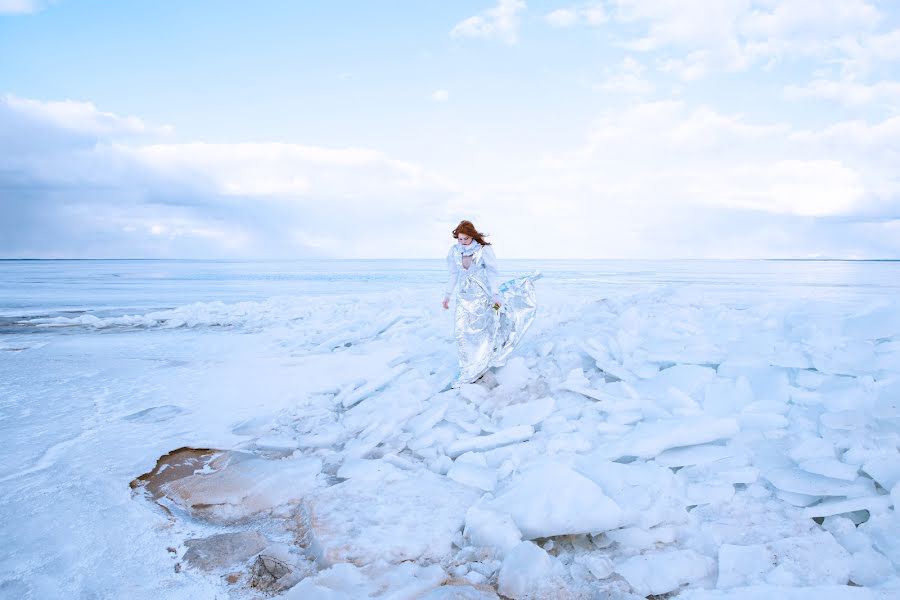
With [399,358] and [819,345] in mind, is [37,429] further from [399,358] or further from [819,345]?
[819,345]

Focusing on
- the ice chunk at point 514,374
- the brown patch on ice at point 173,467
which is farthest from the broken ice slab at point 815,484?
the brown patch on ice at point 173,467

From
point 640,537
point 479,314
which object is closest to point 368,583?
point 640,537

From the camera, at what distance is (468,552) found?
2.85 m

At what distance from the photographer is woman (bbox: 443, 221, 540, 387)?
5293mm

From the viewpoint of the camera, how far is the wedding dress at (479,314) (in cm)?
532

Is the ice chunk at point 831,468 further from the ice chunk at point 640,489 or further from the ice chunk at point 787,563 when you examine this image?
the ice chunk at point 640,489

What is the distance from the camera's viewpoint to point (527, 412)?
459 cm

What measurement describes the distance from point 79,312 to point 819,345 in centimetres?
1760

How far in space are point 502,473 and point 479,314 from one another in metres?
2.04

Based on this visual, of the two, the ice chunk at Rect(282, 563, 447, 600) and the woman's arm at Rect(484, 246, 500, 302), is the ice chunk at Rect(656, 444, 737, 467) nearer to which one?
the ice chunk at Rect(282, 563, 447, 600)

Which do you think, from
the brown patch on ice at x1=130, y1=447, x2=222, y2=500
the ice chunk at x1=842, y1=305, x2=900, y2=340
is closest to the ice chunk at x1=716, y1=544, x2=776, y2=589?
the ice chunk at x1=842, y1=305, x2=900, y2=340

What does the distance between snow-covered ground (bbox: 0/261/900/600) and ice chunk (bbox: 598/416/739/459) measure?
0.02 m

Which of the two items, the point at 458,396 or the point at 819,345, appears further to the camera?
the point at 458,396

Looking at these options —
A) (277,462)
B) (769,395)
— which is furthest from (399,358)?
(769,395)
